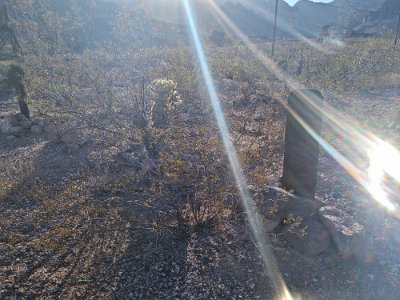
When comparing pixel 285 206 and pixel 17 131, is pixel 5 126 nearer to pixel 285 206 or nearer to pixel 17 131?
pixel 17 131

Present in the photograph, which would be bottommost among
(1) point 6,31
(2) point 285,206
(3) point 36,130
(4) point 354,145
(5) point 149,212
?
(3) point 36,130

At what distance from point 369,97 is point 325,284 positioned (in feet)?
27.5

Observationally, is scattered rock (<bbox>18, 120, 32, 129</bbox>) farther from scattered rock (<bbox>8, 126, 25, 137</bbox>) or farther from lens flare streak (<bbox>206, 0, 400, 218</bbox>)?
lens flare streak (<bbox>206, 0, 400, 218</bbox>)

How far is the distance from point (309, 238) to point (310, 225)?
0.14m

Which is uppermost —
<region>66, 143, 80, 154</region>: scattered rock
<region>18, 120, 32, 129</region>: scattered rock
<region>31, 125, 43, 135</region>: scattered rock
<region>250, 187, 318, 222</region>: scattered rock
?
<region>250, 187, 318, 222</region>: scattered rock

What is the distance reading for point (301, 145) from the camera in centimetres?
348

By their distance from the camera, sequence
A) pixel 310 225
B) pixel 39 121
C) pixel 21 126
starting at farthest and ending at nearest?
pixel 39 121
pixel 21 126
pixel 310 225

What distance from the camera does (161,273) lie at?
2846mm

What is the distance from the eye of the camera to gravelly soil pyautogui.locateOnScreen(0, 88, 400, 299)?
8.90 ft

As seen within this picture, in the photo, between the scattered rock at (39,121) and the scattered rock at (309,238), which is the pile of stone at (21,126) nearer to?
the scattered rock at (39,121)

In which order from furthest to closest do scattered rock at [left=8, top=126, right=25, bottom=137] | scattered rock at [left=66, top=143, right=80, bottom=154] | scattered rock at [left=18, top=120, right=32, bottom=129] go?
1. scattered rock at [left=18, top=120, right=32, bottom=129]
2. scattered rock at [left=8, top=126, right=25, bottom=137]
3. scattered rock at [left=66, top=143, right=80, bottom=154]

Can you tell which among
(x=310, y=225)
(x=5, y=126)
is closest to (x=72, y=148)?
(x=5, y=126)

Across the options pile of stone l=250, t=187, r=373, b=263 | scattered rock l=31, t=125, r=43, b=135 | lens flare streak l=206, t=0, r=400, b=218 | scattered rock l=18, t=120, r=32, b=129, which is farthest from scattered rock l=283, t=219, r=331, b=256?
scattered rock l=18, t=120, r=32, b=129

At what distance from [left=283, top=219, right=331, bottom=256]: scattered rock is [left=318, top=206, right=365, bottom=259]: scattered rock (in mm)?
66
